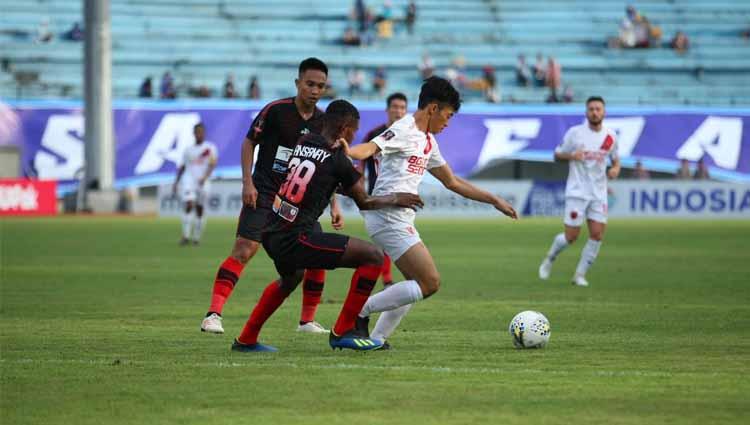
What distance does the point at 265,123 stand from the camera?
35.5 feet

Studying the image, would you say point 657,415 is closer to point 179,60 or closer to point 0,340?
point 0,340

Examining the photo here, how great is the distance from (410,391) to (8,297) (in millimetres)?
8037

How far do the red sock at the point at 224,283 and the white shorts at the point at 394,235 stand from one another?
179 cm

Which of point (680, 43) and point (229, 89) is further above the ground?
point (680, 43)

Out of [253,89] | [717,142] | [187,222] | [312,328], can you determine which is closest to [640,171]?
[717,142]

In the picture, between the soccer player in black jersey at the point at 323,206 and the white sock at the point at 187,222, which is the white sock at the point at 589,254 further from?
the white sock at the point at 187,222

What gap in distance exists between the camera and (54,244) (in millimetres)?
24875

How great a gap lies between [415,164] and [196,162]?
57.6 ft

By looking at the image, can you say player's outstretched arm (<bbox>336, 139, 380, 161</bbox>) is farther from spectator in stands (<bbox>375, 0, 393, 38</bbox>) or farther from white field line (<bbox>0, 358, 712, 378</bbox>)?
spectator in stands (<bbox>375, 0, 393, 38</bbox>)

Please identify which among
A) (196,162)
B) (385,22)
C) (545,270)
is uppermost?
(385,22)

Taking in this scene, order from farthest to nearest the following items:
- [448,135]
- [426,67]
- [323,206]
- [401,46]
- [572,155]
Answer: [401,46] < [426,67] < [448,135] < [572,155] < [323,206]

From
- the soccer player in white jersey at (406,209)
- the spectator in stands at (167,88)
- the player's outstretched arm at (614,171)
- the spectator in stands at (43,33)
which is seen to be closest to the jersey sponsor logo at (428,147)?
the soccer player in white jersey at (406,209)

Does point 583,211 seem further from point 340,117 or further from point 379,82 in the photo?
point 379,82

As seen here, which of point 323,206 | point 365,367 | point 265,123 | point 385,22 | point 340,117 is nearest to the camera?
point 365,367
